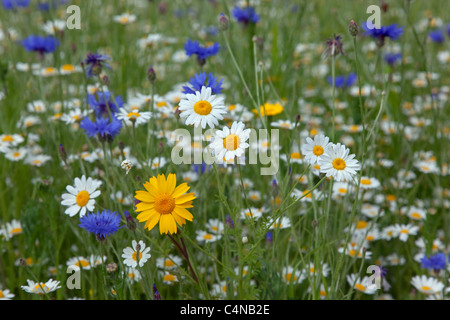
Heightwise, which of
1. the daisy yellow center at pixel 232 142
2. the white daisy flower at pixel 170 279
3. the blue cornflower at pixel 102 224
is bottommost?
the white daisy flower at pixel 170 279

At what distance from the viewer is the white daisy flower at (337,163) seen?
791 millimetres

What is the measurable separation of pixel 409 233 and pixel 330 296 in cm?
38

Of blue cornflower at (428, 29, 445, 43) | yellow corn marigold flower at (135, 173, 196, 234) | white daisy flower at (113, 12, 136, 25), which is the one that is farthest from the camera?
blue cornflower at (428, 29, 445, 43)

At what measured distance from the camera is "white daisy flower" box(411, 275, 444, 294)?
110cm

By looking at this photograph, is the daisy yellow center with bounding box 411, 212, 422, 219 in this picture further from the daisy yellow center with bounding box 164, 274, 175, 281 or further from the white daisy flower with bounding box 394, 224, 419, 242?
Result: the daisy yellow center with bounding box 164, 274, 175, 281

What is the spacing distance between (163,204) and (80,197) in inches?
9.4

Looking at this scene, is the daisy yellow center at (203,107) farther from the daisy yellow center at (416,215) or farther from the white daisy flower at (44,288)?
the daisy yellow center at (416,215)

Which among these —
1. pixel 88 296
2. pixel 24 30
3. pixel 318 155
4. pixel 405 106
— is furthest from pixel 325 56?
pixel 24 30

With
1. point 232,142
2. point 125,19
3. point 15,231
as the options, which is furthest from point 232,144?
point 125,19

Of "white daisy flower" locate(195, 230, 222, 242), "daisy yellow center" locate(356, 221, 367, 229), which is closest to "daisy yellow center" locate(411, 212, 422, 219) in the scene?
"daisy yellow center" locate(356, 221, 367, 229)

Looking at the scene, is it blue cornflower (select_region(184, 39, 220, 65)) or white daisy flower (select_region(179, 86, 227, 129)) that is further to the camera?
blue cornflower (select_region(184, 39, 220, 65))

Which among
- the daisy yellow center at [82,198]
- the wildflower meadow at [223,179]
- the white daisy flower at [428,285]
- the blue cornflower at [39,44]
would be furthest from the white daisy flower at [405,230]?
the blue cornflower at [39,44]

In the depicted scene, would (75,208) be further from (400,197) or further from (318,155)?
(400,197)
